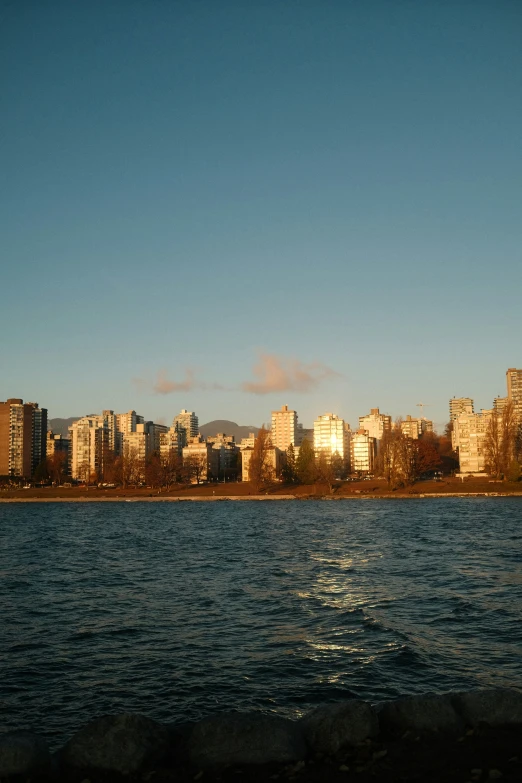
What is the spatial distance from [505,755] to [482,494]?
133 m

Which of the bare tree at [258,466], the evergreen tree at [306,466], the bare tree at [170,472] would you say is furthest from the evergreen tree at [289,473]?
the bare tree at [170,472]

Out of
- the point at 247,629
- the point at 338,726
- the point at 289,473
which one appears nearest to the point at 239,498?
the point at 289,473

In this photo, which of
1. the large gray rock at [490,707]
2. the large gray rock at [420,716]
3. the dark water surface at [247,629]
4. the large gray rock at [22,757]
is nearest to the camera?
the large gray rock at [22,757]

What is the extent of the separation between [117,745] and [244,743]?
1962 millimetres

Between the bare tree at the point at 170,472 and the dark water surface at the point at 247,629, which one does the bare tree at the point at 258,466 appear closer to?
the bare tree at the point at 170,472

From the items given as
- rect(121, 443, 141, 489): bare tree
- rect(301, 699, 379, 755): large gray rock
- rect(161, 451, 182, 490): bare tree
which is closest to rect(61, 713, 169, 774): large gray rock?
rect(301, 699, 379, 755): large gray rock

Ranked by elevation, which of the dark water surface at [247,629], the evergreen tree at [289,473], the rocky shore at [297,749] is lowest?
the dark water surface at [247,629]

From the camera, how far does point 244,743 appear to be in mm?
10516

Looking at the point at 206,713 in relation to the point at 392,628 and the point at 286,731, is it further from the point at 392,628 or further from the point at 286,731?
the point at 392,628

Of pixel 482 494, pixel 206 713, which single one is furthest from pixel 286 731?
pixel 482 494

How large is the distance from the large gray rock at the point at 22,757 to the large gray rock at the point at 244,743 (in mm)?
2283

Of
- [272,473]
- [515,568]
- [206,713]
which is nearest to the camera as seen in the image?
[206,713]

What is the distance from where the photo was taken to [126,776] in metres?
10.3

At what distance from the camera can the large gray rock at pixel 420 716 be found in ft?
36.9
